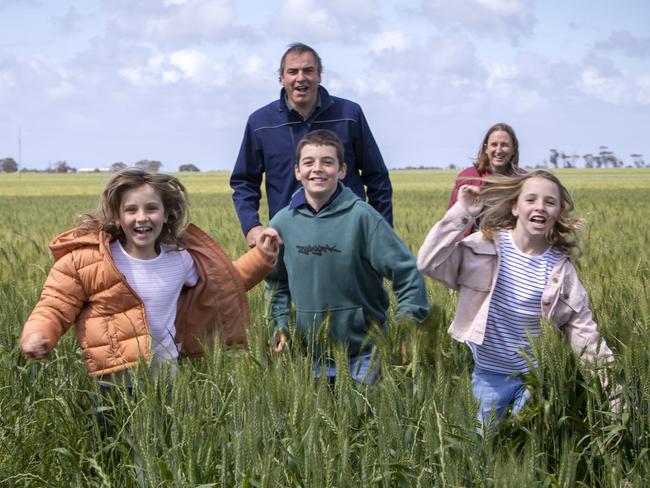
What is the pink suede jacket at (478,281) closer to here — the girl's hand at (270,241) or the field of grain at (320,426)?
the field of grain at (320,426)

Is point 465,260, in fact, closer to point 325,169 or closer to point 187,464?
point 325,169

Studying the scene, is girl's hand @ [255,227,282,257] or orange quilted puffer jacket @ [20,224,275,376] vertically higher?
girl's hand @ [255,227,282,257]

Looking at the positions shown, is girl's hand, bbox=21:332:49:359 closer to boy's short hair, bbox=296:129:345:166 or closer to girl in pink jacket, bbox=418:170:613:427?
boy's short hair, bbox=296:129:345:166

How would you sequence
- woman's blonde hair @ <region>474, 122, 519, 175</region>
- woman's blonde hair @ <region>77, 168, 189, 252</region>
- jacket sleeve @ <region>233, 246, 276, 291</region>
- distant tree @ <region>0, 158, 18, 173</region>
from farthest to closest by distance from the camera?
distant tree @ <region>0, 158, 18, 173</region>, woman's blonde hair @ <region>474, 122, 519, 175</region>, jacket sleeve @ <region>233, 246, 276, 291</region>, woman's blonde hair @ <region>77, 168, 189, 252</region>

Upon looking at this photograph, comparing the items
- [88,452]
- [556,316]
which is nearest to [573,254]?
[556,316]

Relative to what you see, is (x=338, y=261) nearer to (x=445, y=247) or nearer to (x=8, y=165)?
(x=445, y=247)

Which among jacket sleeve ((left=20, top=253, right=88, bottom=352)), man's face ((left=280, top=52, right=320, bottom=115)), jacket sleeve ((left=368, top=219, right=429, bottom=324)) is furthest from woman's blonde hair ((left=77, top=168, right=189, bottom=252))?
man's face ((left=280, top=52, right=320, bottom=115))

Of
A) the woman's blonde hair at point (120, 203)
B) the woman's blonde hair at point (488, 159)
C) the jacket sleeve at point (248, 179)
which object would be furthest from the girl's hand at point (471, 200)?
the woman's blonde hair at point (488, 159)

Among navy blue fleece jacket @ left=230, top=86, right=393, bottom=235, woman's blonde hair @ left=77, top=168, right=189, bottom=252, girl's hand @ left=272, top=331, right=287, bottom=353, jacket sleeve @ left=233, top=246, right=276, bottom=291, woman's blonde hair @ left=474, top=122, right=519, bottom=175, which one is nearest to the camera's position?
girl's hand @ left=272, top=331, right=287, bottom=353

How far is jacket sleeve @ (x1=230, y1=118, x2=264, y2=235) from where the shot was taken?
4.41 metres

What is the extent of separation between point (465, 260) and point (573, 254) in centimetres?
40

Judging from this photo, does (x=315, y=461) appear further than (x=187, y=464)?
No

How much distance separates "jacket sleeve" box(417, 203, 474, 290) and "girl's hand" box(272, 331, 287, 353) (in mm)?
539

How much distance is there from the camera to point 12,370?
122 inches
